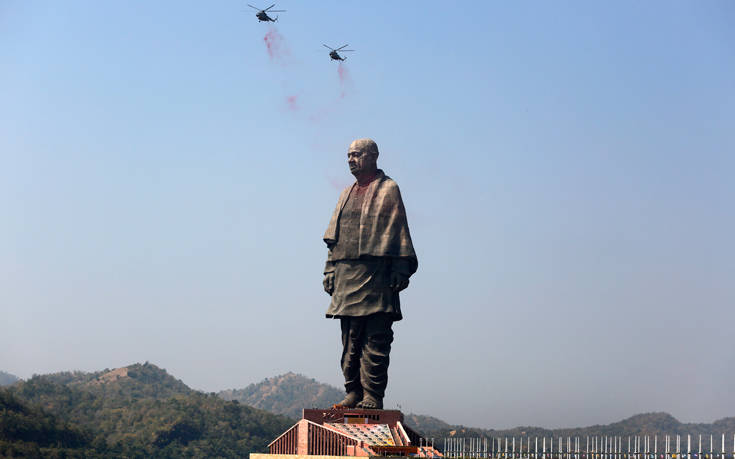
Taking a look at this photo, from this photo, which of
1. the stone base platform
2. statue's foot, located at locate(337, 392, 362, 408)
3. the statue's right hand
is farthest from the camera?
the statue's right hand

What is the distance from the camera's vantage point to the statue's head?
4612 cm

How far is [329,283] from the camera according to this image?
46781 mm

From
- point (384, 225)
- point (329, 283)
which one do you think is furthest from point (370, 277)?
point (329, 283)

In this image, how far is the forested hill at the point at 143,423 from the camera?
290 ft

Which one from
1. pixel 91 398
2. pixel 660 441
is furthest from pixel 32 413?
pixel 660 441

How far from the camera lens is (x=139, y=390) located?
14475 centimetres

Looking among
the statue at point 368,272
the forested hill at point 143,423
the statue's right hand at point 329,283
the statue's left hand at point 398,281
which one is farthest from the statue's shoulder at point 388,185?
the forested hill at point 143,423

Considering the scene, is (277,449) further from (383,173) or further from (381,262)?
(383,173)

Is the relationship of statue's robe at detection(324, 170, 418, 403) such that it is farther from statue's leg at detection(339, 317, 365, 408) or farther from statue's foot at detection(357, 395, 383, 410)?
statue's foot at detection(357, 395, 383, 410)

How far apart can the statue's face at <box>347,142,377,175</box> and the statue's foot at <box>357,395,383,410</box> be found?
9.01 metres

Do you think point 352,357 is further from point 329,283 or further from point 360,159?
point 360,159

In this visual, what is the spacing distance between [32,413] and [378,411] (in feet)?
163

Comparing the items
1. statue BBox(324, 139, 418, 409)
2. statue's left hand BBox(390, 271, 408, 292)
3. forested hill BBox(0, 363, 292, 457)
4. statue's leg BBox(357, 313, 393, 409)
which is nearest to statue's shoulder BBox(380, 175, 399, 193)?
statue BBox(324, 139, 418, 409)

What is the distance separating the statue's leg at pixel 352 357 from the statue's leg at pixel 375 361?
30 centimetres
